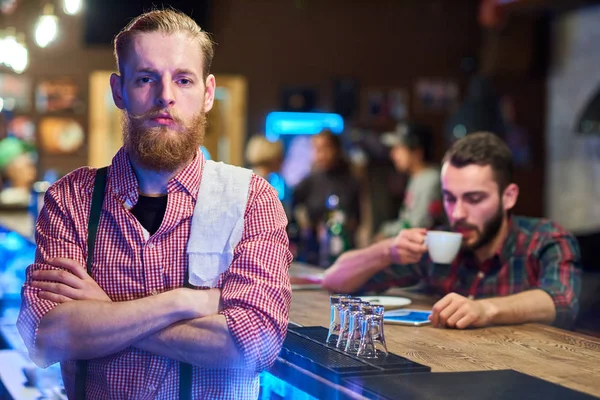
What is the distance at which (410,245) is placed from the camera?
9.16ft

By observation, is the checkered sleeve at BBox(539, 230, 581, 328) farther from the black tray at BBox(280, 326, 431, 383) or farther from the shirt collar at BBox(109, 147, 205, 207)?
the shirt collar at BBox(109, 147, 205, 207)

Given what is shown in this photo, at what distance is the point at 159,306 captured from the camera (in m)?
1.76

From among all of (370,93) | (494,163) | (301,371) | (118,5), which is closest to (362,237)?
(370,93)

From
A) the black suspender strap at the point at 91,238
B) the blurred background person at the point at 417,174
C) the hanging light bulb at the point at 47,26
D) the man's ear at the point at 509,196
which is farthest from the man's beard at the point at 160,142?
the blurred background person at the point at 417,174

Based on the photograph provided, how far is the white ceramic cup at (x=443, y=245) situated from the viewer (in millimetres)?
2689

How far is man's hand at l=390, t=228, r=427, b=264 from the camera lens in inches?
110

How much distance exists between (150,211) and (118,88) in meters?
0.29

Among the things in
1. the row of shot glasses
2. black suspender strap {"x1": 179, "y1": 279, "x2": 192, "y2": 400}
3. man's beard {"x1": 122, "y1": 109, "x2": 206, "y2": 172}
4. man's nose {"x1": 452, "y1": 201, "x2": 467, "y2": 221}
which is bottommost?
black suspender strap {"x1": 179, "y1": 279, "x2": 192, "y2": 400}

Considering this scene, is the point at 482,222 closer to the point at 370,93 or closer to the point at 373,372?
the point at 373,372

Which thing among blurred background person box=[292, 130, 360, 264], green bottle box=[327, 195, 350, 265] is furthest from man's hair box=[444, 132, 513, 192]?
blurred background person box=[292, 130, 360, 264]

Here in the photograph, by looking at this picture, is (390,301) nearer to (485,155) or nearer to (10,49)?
(485,155)

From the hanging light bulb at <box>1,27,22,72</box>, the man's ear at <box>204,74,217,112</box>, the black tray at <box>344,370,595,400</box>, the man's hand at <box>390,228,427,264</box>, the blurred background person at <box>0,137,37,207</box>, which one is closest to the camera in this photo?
the black tray at <box>344,370,595,400</box>

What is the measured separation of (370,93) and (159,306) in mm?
7920

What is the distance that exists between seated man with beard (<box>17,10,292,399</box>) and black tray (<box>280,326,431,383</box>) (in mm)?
102
